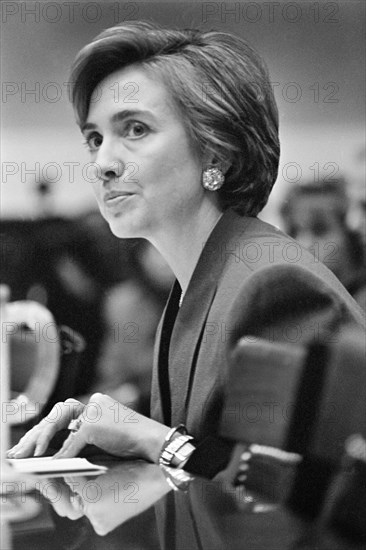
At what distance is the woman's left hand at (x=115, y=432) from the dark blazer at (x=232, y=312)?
0.05 m

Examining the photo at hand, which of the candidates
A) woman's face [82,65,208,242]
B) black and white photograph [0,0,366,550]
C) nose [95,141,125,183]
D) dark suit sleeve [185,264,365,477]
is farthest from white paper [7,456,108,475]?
nose [95,141,125,183]

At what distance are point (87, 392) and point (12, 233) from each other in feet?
1.60

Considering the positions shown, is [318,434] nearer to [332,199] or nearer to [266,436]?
[266,436]

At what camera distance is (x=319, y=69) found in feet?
8.16

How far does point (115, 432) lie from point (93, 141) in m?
0.80

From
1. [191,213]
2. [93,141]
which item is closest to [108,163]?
[93,141]

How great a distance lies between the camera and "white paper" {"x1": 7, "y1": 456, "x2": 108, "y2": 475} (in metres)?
2.30


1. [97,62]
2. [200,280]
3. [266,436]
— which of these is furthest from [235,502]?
[97,62]

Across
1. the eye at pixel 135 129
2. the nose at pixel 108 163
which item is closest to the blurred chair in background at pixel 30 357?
the nose at pixel 108 163

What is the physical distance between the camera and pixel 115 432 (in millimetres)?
2312

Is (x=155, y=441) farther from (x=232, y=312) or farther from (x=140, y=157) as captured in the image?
(x=140, y=157)

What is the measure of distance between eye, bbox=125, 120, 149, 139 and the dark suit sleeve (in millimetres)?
496

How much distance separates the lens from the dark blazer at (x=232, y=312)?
7.61 ft

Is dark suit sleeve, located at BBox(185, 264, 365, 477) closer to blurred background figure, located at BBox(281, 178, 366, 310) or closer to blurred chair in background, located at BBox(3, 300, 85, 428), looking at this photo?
blurred background figure, located at BBox(281, 178, 366, 310)
